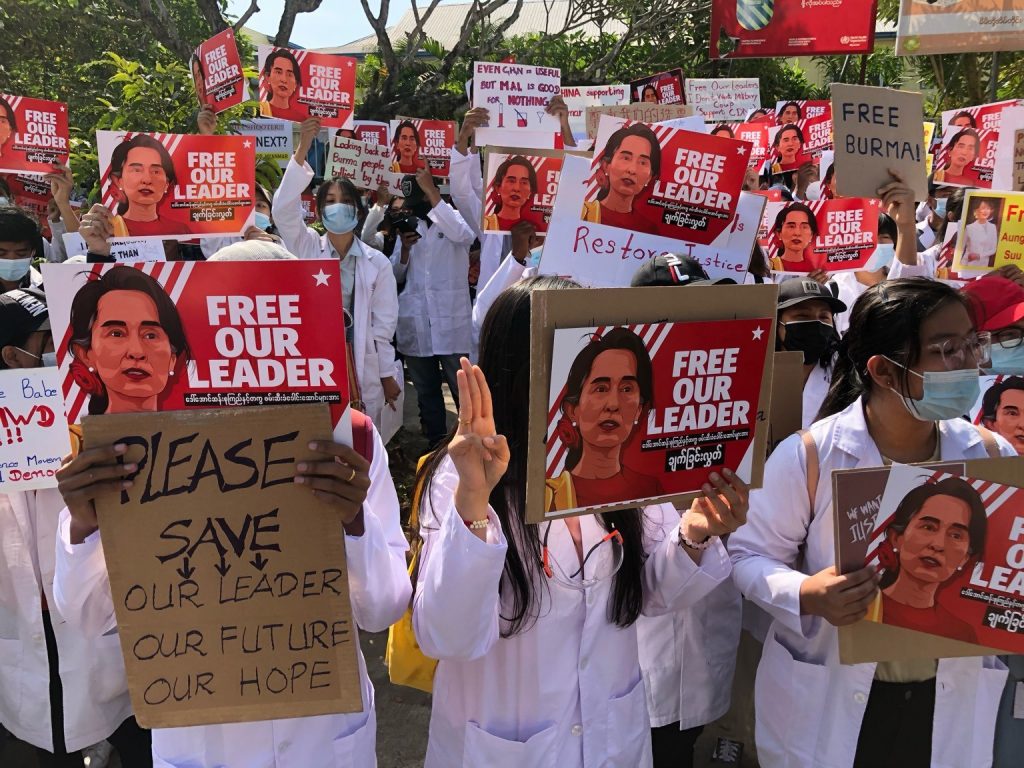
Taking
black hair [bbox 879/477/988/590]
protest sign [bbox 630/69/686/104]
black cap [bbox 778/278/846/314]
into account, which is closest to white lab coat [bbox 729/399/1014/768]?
black hair [bbox 879/477/988/590]

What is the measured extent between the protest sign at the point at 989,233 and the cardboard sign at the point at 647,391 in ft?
8.94

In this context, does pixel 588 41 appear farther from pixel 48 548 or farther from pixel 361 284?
pixel 48 548

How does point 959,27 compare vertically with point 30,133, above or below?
above

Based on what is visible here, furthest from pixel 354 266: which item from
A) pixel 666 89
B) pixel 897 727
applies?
pixel 666 89

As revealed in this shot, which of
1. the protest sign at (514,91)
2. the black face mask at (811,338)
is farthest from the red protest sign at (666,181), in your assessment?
the protest sign at (514,91)

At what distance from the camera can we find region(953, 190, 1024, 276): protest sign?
3.70 m

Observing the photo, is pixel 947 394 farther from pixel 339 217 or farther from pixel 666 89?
pixel 666 89

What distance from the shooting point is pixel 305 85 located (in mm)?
6664

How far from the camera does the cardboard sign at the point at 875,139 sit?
150 inches

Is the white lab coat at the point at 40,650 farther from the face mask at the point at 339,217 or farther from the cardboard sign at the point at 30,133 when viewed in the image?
the cardboard sign at the point at 30,133

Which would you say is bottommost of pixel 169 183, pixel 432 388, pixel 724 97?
pixel 432 388

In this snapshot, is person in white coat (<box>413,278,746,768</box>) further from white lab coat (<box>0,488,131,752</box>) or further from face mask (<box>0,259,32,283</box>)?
face mask (<box>0,259,32,283</box>)

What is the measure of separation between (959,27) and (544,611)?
530 inches

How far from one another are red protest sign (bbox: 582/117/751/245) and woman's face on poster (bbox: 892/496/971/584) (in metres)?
1.94
